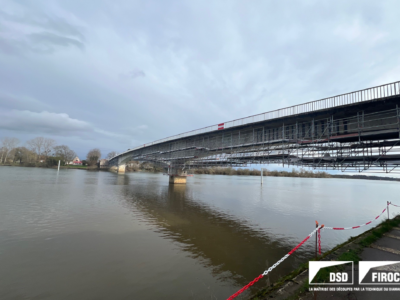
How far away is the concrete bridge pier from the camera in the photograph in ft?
157

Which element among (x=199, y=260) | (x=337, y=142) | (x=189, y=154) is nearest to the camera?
(x=199, y=260)

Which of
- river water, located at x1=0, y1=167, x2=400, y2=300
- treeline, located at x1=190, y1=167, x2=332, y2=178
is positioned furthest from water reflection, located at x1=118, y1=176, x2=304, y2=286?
treeline, located at x1=190, y1=167, x2=332, y2=178

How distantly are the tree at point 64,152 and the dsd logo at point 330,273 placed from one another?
12877 centimetres

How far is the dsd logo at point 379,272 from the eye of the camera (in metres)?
5.31

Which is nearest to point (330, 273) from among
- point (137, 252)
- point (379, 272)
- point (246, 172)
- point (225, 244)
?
point (379, 272)

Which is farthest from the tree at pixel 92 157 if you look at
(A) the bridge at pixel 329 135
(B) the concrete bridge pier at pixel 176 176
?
(A) the bridge at pixel 329 135

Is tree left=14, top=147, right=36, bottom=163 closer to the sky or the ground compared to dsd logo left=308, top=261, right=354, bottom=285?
closer to the sky

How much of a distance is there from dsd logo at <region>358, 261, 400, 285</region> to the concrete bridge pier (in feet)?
141

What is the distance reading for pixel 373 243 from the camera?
28.0ft

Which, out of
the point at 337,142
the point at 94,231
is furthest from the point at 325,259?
the point at 337,142

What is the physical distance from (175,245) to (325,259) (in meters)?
6.60

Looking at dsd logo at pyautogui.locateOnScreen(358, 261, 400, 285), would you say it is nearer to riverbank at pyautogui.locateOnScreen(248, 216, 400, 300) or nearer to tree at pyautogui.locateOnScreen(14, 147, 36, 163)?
riverbank at pyautogui.locateOnScreen(248, 216, 400, 300)

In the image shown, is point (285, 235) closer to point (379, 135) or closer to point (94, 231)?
point (379, 135)

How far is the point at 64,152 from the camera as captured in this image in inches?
4456
